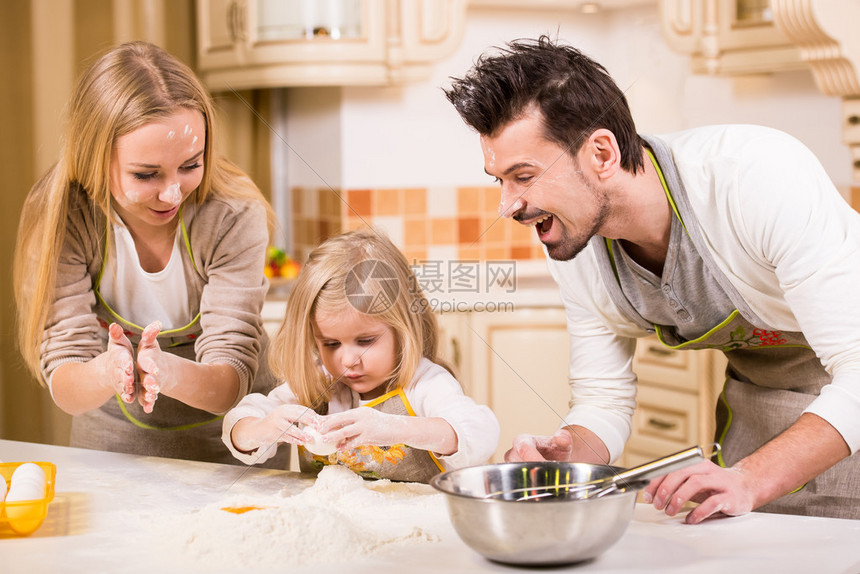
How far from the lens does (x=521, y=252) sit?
91 centimetres

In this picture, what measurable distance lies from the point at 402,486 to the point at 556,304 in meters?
0.25

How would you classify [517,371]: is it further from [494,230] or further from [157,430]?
[157,430]

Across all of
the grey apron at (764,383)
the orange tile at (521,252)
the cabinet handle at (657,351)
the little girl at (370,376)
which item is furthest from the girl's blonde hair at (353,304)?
the cabinet handle at (657,351)

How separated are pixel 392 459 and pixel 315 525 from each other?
0.16m

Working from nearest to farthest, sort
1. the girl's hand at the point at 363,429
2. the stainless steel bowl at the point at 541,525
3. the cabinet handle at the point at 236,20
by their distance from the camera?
1. the stainless steel bowl at the point at 541,525
2. the girl's hand at the point at 363,429
3. the cabinet handle at the point at 236,20

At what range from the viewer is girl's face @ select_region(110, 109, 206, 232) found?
36.3 inches

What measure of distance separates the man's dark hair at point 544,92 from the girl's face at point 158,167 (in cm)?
27

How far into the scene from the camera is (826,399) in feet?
2.75

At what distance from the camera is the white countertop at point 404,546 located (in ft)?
2.28

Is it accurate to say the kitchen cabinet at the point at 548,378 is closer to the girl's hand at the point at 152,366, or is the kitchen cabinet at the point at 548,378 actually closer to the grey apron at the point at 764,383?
the grey apron at the point at 764,383

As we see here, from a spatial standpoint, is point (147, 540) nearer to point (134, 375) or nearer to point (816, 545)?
point (134, 375)

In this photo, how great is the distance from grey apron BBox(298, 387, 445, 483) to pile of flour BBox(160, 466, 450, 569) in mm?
16

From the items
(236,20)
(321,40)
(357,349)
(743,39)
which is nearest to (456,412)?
(357,349)

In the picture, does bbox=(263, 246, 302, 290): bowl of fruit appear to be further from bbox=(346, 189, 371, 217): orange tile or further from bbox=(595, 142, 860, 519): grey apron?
bbox=(595, 142, 860, 519): grey apron
